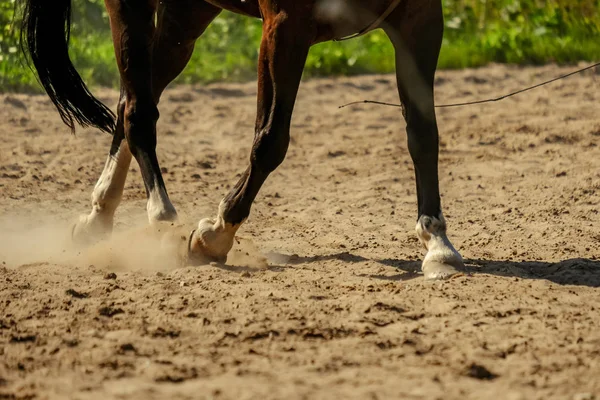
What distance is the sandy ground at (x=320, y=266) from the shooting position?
3.26 meters

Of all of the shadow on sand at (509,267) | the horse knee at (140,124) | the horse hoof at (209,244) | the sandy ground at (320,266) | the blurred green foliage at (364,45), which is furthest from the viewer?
the blurred green foliage at (364,45)

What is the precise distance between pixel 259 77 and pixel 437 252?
1.09 meters

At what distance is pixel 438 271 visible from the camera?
4.53 meters

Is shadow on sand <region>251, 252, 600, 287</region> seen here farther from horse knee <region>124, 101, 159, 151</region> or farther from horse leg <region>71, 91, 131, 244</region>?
horse leg <region>71, 91, 131, 244</region>

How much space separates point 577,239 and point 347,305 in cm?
180

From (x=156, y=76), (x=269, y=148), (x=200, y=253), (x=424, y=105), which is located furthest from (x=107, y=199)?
(x=424, y=105)

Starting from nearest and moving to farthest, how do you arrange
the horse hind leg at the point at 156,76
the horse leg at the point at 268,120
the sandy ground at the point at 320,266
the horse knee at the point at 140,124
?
the sandy ground at the point at 320,266 → the horse leg at the point at 268,120 → the horse knee at the point at 140,124 → the horse hind leg at the point at 156,76

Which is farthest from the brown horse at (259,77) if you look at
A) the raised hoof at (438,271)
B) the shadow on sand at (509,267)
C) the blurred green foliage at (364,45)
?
the blurred green foliage at (364,45)

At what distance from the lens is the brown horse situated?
4.48 metres

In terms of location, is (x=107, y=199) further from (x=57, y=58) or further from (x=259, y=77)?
(x=259, y=77)

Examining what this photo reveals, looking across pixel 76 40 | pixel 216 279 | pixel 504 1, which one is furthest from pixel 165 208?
pixel 504 1

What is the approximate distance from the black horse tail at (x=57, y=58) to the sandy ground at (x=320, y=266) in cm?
64

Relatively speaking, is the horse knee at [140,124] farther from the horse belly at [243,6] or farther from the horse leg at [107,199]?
the horse belly at [243,6]

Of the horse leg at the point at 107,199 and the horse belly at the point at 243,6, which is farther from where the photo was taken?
the horse leg at the point at 107,199
